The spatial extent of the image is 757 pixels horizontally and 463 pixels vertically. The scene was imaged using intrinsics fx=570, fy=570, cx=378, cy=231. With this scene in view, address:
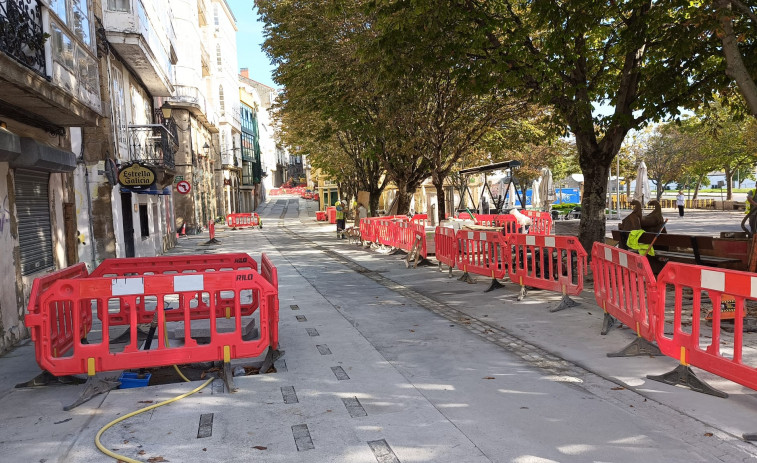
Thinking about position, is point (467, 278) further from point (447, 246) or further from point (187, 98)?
point (187, 98)

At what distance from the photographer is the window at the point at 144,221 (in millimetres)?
19448

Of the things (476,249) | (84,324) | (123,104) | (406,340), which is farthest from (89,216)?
(406,340)

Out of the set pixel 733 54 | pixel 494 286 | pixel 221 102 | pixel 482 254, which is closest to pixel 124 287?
pixel 494 286

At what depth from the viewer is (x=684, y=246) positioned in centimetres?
1054

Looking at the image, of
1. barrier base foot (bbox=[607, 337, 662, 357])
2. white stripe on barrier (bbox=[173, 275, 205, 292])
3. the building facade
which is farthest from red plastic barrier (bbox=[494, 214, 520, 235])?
white stripe on barrier (bbox=[173, 275, 205, 292])

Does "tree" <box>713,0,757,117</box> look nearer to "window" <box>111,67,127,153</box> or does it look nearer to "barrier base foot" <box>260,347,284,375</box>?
"barrier base foot" <box>260,347,284,375</box>

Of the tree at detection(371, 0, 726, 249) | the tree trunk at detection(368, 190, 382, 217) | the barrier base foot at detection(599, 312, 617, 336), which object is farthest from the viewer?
the tree trunk at detection(368, 190, 382, 217)

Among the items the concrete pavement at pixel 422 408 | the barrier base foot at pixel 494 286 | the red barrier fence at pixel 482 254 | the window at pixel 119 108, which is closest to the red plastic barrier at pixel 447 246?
the red barrier fence at pixel 482 254

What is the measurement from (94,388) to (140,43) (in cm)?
1442

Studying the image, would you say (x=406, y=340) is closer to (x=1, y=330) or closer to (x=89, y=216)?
(x=1, y=330)

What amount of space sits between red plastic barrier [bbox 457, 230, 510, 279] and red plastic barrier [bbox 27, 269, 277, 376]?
5.52m

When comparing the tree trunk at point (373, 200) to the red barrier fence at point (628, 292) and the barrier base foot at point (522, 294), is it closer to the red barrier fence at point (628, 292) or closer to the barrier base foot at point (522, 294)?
the barrier base foot at point (522, 294)

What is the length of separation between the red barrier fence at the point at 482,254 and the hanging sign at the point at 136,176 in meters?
8.89

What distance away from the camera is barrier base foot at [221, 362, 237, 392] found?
5.30m
